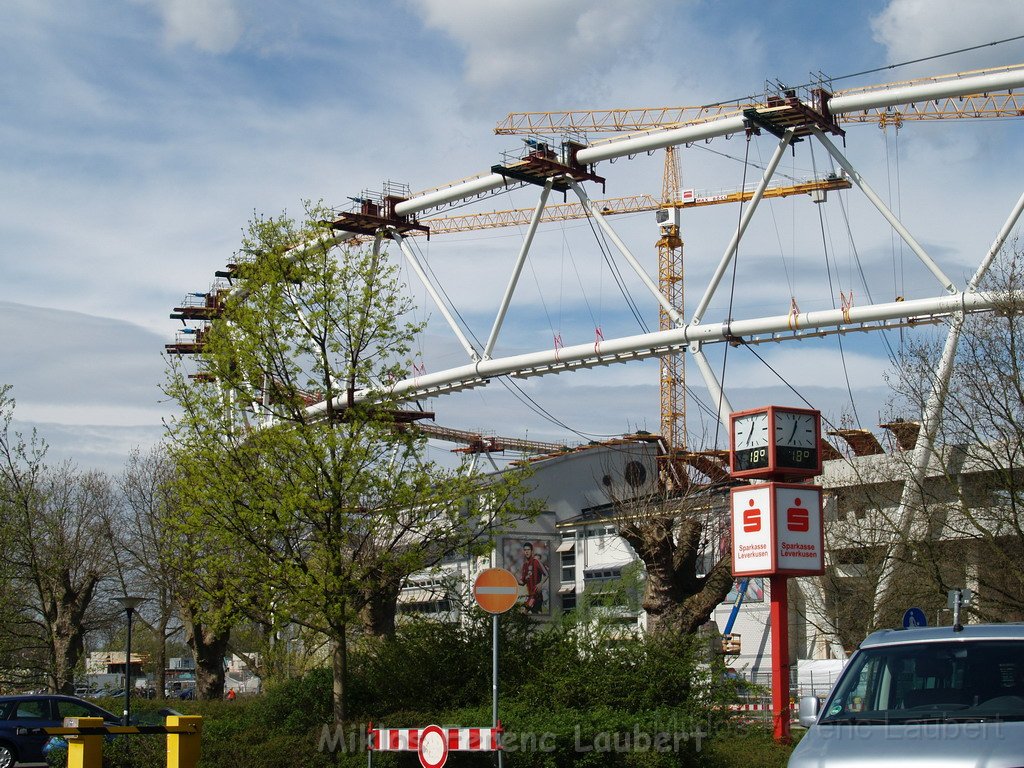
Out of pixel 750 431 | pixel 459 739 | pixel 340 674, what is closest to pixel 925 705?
pixel 459 739

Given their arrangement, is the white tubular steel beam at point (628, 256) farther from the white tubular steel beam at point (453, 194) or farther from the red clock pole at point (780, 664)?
the red clock pole at point (780, 664)

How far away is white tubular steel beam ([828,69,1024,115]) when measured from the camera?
105 feet

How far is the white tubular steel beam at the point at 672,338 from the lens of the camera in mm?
33875

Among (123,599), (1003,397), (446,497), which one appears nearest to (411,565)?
(446,497)

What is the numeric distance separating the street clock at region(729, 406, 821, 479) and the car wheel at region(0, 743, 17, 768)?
14267 mm

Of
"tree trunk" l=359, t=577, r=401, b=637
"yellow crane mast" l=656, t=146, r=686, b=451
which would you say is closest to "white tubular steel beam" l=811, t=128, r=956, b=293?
"tree trunk" l=359, t=577, r=401, b=637

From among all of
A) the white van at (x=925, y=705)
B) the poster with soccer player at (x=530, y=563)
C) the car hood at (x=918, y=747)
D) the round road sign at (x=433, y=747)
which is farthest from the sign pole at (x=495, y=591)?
the poster with soccer player at (x=530, y=563)

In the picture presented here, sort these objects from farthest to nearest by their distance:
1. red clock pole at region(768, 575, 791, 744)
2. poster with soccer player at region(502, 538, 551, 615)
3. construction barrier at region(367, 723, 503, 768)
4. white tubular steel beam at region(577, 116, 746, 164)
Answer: poster with soccer player at region(502, 538, 551, 615), white tubular steel beam at region(577, 116, 746, 164), red clock pole at region(768, 575, 791, 744), construction barrier at region(367, 723, 503, 768)

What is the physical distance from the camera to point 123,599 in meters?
25.6

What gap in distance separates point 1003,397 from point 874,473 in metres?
9.67

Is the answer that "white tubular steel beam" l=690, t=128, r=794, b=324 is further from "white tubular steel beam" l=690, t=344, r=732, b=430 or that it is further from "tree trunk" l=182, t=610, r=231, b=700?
"tree trunk" l=182, t=610, r=231, b=700

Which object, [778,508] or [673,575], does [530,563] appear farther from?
[778,508]

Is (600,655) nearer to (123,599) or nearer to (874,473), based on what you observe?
(123,599)

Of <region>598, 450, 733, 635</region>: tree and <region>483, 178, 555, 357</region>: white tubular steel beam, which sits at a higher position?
<region>483, 178, 555, 357</region>: white tubular steel beam
